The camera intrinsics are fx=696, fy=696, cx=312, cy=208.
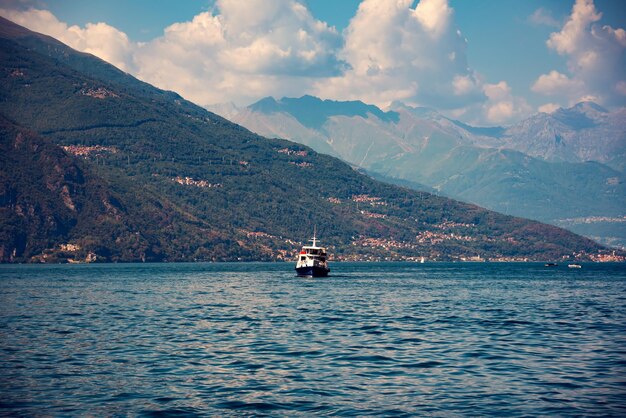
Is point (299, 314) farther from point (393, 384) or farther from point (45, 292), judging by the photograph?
point (45, 292)

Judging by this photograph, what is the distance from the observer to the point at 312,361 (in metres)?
49.7

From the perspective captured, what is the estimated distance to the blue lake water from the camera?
121ft

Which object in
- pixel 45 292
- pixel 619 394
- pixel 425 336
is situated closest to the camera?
pixel 619 394

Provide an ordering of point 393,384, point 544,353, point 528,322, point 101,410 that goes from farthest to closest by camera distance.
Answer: point 528,322 < point 544,353 < point 393,384 < point 101,410

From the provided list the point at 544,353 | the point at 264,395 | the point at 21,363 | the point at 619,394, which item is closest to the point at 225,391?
the point at 264,395

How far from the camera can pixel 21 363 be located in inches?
1924

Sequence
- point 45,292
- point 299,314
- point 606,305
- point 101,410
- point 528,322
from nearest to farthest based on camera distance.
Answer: point 101,410 → point 528,322 → point 299,314 → point 606,305 → point 45,292

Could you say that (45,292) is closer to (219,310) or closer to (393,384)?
(219,310)

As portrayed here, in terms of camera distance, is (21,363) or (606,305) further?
(606,305)

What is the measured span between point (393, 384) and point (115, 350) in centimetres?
2451

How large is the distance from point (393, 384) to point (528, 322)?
37.9 m

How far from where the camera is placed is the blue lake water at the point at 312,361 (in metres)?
37.0

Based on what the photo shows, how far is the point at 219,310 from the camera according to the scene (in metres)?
89.5

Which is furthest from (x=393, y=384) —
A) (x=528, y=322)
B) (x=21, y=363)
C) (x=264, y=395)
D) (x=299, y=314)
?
(x=299, y=314)
